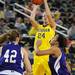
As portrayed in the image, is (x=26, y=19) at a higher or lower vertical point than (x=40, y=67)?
Result: higher

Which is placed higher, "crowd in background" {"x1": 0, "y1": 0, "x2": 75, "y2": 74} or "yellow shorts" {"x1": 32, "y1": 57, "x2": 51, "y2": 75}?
"crowd in background" {"x1": 0, "y1": 0, "x2": 75, "y2": 74}

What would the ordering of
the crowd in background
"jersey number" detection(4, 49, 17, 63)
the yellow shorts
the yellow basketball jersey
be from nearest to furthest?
1. "jersey number" detection(4, 49, 17, 63)
2. the yellow shorts
3. the yellow basketball jersey
4. the crowd in background

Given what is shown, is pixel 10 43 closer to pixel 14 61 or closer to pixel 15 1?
pixel 14 61

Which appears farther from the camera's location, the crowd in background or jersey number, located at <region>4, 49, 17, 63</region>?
the crowd in background

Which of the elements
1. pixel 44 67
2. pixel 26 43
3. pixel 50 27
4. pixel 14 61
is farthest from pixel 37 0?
pixel 14 61

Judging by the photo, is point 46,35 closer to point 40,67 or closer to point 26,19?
point 40,67

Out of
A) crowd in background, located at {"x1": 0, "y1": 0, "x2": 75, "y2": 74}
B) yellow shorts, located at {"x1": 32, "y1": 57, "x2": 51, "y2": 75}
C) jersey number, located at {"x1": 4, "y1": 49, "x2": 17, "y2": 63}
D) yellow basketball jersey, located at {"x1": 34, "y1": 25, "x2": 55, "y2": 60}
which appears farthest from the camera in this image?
crowd in background, located at {"x1": 0, "y1": 0, "x2": 75, "y2": 74}

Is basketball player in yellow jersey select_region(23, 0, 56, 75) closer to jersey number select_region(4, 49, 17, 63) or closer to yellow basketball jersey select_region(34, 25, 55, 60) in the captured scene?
yellow basketball jersey select_region(34, 25, 55, 60)

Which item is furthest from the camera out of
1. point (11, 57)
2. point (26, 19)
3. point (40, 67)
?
point (26, 19)

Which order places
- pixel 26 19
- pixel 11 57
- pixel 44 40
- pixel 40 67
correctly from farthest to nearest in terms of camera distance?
1. pixel 26 19
2. pixel 44 40
3. pixel 40 67
4. pixel 11 57

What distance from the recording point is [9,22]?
16922 mm

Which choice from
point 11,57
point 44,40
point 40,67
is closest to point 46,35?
point 44,40

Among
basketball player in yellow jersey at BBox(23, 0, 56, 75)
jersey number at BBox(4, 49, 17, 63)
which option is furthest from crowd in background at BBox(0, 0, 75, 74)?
jersey number at BBox(4, 49, 17, 63)

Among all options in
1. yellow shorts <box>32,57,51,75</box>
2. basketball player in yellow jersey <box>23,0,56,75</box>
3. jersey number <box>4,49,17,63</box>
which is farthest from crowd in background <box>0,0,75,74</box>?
jersey number <box>4,49,17,63</box>
